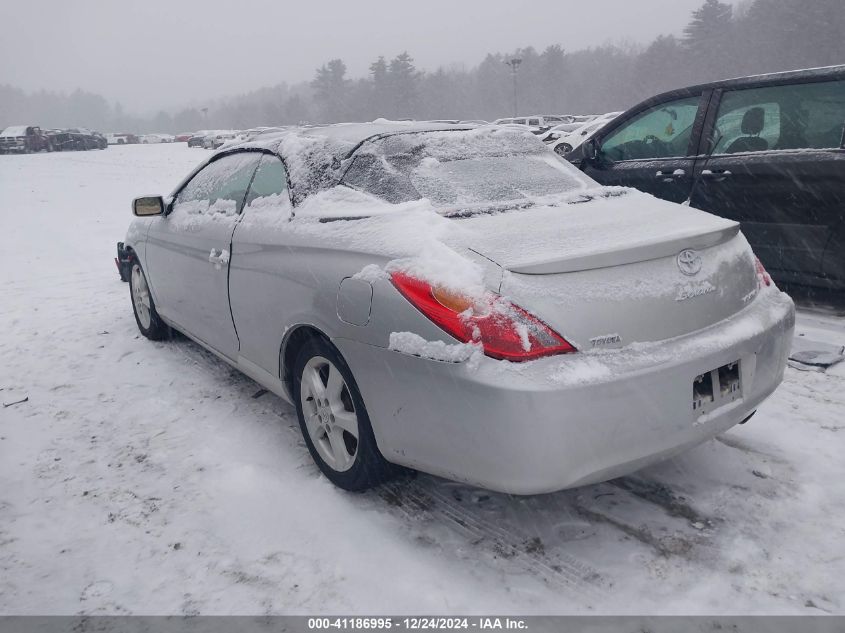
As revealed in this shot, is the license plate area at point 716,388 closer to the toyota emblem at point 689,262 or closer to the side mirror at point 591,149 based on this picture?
the toyota emblem at point 689,262

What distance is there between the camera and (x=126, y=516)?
9.32ft

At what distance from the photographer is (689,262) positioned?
7.95ft

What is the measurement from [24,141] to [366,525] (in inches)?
1595

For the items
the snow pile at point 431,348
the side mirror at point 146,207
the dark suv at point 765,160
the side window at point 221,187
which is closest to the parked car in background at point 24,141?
the side mirror at point 146,207

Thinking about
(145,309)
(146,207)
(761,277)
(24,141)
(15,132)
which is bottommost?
(145,309)

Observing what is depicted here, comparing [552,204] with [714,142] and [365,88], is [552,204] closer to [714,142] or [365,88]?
[714,142]

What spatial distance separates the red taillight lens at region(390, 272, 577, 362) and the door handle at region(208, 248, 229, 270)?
175 centimetres

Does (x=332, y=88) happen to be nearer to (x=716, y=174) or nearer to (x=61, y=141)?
(x=61, y=141)

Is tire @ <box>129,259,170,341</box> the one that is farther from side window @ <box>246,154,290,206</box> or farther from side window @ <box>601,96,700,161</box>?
side window @ <box>601,96,700,161</box>

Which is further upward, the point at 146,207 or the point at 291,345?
the point at 146,207

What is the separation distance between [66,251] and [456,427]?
28.1 ft

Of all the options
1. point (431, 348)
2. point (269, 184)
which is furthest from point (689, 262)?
point (269, 184)

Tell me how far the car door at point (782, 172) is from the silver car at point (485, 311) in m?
2.14

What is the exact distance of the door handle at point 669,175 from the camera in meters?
5.23
